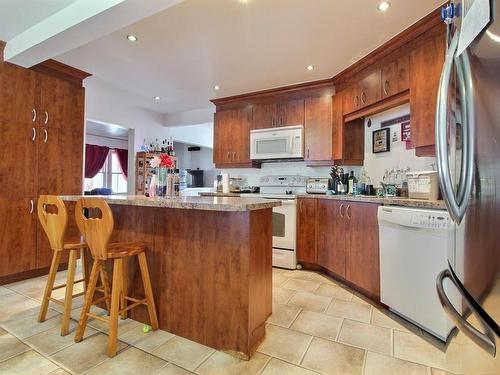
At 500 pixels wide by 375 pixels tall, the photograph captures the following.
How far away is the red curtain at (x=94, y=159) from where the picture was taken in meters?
7.24

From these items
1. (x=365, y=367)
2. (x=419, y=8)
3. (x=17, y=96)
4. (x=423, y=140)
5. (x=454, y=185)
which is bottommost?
(x=365, y=367)

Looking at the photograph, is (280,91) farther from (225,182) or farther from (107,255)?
(107,255)

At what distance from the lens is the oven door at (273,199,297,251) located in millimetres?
3367

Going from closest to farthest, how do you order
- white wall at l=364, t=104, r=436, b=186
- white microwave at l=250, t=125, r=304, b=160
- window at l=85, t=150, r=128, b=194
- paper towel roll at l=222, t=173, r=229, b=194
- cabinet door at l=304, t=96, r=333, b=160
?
Result: white wall at l=364, t=104, r=436, b=186
cabinet door at l=304, t=96, r=333, b=160
white microwave at l=250, t=125, r=304, b=160
paper towel roll at l=222, t=173, r=229, b=194
window at l=85, t=150, r=128, b=194

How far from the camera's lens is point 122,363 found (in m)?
1.55

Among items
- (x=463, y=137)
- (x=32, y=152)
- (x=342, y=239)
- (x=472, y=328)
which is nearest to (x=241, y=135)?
(x=342, y=239)

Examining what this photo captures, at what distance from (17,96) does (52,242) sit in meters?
1.90

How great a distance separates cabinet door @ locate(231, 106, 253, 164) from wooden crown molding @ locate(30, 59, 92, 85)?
6.72 ft

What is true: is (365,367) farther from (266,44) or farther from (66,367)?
(266,44)

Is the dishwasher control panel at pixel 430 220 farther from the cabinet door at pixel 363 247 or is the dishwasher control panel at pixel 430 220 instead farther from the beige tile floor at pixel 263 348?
the beige tile floor at pixel 263 348

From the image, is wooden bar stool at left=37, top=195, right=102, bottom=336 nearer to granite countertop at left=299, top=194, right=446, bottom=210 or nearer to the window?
granite countertop at left=299, top=194, right=446, bottom=210

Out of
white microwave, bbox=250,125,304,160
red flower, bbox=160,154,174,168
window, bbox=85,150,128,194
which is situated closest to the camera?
red flower, bbox=160,154,174,168

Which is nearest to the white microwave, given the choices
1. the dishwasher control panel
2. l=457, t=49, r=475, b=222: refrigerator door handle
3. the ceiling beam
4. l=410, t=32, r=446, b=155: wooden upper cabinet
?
l=410, t=32, r=446, b=155: wooden upper cabinet

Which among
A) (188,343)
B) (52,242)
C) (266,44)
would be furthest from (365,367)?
(266,44)
